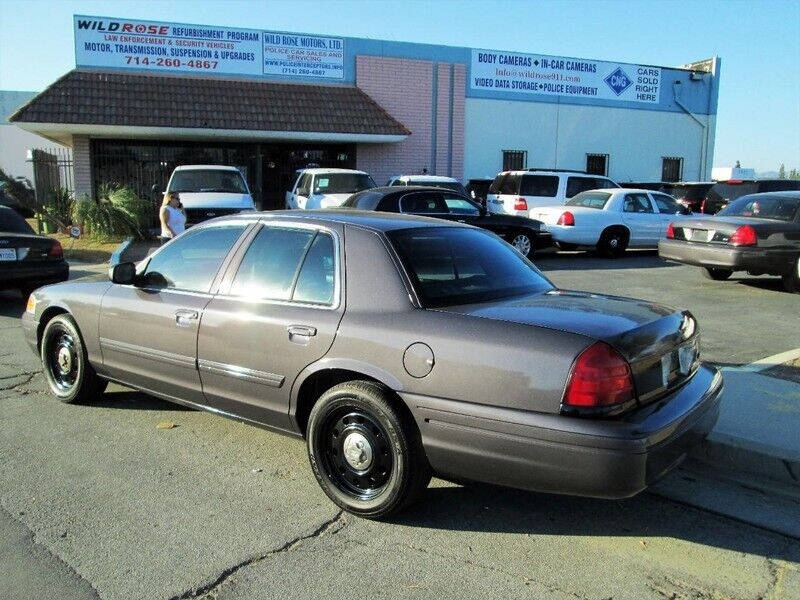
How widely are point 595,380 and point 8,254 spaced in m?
8.87

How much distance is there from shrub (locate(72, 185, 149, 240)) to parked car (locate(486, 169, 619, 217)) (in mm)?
8529

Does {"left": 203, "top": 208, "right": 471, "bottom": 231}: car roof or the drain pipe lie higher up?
the drain pipe

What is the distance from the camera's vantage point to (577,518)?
3.84 m

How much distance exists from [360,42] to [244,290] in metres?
18.9

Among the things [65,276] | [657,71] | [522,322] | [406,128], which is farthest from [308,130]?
[522,322]

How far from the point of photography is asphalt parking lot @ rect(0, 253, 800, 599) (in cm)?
315

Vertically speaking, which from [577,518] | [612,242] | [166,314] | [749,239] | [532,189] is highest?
[532,189]

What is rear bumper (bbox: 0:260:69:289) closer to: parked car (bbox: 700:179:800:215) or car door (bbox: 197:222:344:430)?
car door (bbox: 197:222:344:430)

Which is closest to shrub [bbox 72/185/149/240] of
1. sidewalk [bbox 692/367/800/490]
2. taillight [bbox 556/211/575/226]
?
taillight [bbox 556/211/575/226]

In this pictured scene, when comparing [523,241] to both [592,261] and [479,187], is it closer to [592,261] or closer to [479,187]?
[592,261]

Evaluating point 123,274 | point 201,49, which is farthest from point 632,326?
point 201,49

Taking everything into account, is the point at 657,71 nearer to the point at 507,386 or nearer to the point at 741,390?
the point at 741,390

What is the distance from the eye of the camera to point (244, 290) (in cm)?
440

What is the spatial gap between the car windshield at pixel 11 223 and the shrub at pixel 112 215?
6.53m
